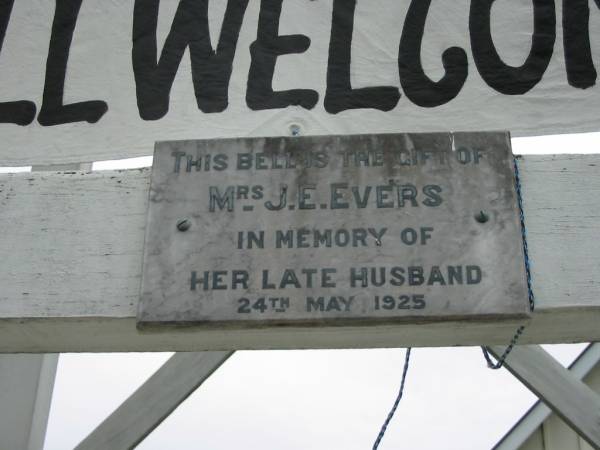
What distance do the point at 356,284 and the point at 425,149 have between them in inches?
17.6

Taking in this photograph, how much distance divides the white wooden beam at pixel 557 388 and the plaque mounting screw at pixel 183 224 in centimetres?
192

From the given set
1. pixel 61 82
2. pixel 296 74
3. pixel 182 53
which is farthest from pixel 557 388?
pixel 61 82

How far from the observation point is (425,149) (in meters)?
2.32

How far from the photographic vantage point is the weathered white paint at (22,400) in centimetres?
367

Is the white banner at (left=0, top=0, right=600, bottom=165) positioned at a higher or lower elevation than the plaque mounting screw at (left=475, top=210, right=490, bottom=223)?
higher

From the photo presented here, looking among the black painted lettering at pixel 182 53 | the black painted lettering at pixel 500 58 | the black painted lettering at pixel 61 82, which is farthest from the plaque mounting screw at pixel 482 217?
the black painted lettering at pixel 61 82

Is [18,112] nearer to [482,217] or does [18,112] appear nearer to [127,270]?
[127,270]

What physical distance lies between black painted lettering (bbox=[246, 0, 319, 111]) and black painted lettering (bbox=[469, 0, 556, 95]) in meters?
0.55

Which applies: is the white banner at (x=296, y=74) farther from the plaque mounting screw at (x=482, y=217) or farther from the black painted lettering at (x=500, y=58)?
the plaque mounting screw at (x=482, y=217)

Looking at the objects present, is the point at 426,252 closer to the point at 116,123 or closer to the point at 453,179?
the point at 453,179

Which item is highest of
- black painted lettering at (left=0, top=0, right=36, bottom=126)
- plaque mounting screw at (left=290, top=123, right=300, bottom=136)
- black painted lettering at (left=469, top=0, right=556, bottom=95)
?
black painted lettering at (left=469, top=0, right=556, bottom=95)

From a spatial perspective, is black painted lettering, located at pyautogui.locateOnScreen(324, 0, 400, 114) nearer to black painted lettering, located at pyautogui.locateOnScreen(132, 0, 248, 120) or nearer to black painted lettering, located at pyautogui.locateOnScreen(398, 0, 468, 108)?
black painted lettering, located at pyautogui.locateOnScreen(398, 0, 468, 108)

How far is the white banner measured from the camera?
2.75 m

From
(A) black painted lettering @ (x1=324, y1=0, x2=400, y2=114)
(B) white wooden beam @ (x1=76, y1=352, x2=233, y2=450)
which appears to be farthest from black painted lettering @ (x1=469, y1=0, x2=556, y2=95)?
(B) white wooden beam @ (x1=76, y1=352, x2=233, y2=450)
